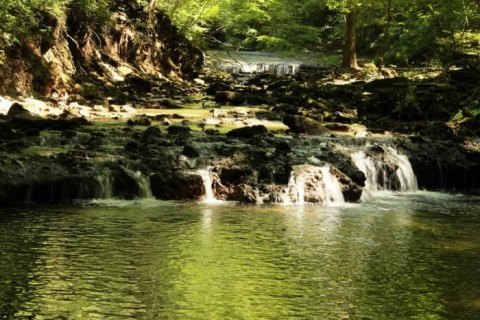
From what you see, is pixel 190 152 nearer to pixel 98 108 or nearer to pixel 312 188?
pixel 312 188

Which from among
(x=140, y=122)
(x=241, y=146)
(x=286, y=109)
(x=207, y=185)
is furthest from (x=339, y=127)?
(x=207, y=185)

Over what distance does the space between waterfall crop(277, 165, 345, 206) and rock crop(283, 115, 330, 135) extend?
494 cm

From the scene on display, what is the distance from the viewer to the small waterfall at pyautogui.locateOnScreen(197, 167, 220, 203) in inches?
565

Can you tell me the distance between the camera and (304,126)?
798 inches

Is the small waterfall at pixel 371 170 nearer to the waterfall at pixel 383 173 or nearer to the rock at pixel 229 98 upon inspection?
the waterfall at pixel 383 173

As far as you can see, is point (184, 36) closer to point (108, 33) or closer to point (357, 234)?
point (108, 33)

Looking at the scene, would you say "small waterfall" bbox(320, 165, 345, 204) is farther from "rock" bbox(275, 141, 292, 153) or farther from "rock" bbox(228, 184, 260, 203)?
"rock" bbox(228, 184, 260, 203)

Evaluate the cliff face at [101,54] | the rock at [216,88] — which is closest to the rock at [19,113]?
the cliff face at [101,54]

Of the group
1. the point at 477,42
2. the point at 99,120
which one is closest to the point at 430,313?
the point at 99,120

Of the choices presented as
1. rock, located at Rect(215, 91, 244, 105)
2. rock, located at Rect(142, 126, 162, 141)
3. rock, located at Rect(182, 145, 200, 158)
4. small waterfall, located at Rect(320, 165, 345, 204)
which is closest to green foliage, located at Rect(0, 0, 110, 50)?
rock, located at Rect(142, 126, 162, 141)

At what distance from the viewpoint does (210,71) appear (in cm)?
4153

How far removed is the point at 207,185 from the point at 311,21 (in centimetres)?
4412

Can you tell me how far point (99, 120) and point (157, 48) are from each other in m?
15.0

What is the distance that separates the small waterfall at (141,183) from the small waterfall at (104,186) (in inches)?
16.2
